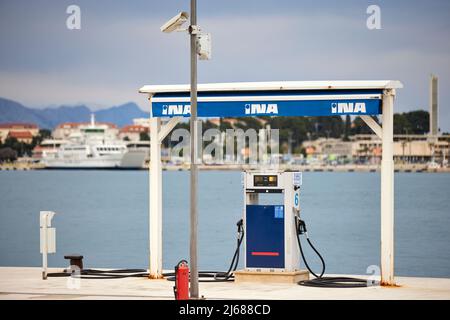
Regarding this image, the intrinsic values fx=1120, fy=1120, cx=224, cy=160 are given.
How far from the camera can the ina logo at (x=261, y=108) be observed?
20.1 m

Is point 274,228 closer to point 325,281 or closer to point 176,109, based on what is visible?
point 325,281

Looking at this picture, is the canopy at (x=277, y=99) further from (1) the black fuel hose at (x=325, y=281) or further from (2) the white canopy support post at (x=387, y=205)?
(1) the black fuel hose at (x=325, y=281)

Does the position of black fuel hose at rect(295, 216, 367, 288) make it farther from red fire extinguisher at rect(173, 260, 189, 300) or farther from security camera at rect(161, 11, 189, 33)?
security camera at rect(161, 11, 189, 33)

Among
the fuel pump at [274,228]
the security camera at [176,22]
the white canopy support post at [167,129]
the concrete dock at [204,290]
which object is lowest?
the concrete dock at [204,290]

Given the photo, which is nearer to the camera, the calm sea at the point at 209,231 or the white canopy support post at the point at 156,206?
the white canopy support post at the point at 156,206

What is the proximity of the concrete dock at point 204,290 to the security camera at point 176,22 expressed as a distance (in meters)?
4.26

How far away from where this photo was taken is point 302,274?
778 inches

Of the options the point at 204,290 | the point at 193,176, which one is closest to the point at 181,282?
the point at 193,176

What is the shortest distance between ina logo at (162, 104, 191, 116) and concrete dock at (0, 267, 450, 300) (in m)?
3.09

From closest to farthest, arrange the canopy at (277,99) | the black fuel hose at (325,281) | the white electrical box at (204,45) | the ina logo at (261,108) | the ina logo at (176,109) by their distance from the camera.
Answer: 1. the white electrical box at (204,45)
2. the black fuel hose at (325,281)
3. the canopy at (277,99)
4. the ina logo at (261,108)
5. the ina logo at (176,109)

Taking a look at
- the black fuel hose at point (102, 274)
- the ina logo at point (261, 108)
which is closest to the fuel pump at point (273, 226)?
the ina logo at point (261, 108)

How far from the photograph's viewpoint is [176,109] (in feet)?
67.8
